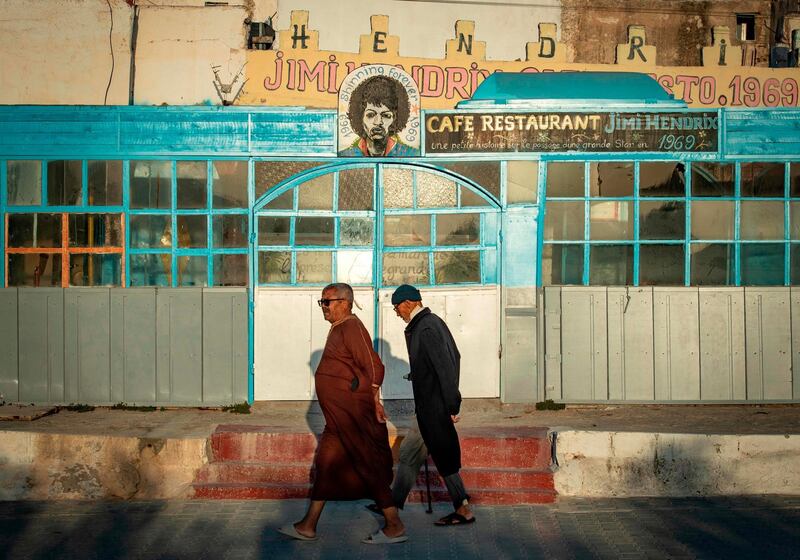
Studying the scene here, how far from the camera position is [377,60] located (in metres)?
10.9

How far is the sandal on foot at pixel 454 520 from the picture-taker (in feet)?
25.0

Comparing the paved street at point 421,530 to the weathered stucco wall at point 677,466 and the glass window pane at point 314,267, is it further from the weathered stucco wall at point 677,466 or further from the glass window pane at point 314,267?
the glass window pane at point 314,267

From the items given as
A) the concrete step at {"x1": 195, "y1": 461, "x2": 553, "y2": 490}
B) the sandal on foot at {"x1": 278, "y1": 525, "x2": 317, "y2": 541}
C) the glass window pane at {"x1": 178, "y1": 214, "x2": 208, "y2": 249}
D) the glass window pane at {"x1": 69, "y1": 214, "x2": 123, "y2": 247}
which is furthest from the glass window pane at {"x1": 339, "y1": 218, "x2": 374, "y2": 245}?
the sandal on foot at {"x1": 278, "y1": 525, "x2": 317, "y2": 541}

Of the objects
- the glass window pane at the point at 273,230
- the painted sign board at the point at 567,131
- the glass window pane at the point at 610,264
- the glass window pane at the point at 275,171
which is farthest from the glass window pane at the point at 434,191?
the glass window pane at the point at 610,264

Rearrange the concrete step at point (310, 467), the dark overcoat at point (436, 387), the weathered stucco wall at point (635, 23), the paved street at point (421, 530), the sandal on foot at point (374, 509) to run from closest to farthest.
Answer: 1. the paved street at point (421, 530)
2. the dark overcoat at point (436, 387)
3. the sandal on foot at point (374, 509)
4. the concrete step at point (310, 467)
5. the weathered stucco wall at point (635, 23)

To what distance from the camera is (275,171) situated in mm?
10828

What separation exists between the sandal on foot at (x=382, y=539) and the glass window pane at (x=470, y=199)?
4.53 meters

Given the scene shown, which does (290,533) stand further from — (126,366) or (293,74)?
(293,74)

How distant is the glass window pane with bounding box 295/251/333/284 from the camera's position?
35.6 feet

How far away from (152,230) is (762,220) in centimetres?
637

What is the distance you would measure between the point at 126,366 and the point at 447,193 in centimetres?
375

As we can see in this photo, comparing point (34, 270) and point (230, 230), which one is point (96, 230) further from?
point (230, 230)

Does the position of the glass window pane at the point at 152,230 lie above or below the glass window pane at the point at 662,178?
below

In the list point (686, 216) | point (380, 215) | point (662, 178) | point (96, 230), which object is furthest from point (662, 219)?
point (96, 230)
